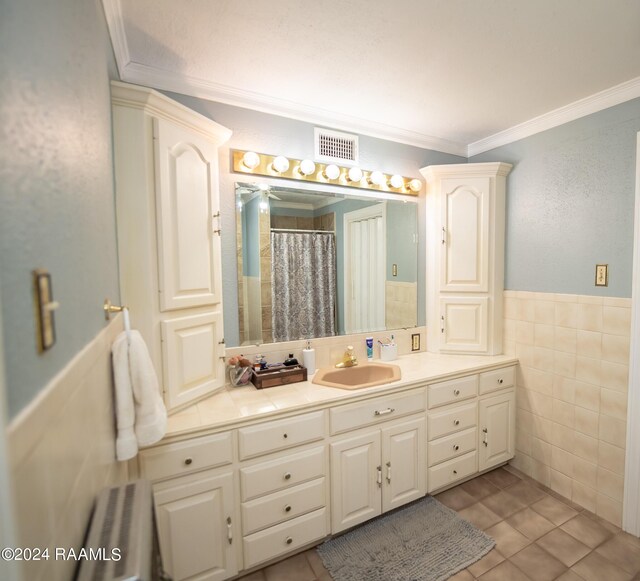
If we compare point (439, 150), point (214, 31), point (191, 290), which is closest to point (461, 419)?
point (191, 290)

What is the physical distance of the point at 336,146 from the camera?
222cm

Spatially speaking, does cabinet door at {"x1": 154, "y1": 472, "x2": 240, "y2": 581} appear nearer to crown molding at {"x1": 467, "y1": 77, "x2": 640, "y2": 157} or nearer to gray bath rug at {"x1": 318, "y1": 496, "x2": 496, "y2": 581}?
gray bath rug at {"x1": 318, "y1": 496, "x2": 496, "y2": 581}

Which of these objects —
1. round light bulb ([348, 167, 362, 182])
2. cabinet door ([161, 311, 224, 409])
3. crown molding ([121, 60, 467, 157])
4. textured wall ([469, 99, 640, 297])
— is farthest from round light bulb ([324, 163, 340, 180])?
textured wall ([469, 99, 640, 297])

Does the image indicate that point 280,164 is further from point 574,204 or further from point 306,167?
point 574,204

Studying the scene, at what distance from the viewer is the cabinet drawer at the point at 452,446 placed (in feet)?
6.83

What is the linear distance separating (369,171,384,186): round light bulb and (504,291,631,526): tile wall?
1.30 m

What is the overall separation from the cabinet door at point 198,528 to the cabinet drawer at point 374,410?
0.59m

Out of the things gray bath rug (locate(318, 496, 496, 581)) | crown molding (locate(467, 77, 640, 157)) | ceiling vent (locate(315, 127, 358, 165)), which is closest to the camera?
gray bath rug (locate(318, 496, 496, 581))

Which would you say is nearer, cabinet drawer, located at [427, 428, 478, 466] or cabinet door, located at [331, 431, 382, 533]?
cabinet door, located at [331, 431, 382, 533]

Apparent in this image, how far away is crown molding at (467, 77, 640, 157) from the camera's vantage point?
185 cm

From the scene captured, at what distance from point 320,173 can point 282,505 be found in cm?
193

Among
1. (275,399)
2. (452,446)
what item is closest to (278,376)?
(275,399)

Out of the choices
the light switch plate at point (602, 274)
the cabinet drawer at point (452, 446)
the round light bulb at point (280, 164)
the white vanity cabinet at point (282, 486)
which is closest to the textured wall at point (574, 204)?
the light switch plate at point (602, 274)

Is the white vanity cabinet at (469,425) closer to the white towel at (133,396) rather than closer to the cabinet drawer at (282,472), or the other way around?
the cabinet drawer at (282,472)
